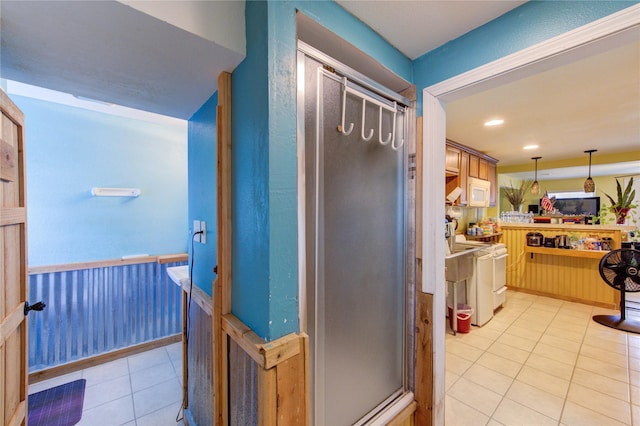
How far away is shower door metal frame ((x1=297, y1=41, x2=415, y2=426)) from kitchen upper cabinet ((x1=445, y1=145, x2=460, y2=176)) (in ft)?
6.64

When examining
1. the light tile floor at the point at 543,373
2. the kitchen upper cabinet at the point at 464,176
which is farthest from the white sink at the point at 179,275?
the kitchen upper cabinet at the point at 464,176

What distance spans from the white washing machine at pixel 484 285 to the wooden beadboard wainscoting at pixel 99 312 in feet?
10.9

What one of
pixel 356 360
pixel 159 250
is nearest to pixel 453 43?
pixel 356 360

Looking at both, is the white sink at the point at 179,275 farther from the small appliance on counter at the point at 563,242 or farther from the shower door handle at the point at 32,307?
the small appliance on counter at the point at 563,242

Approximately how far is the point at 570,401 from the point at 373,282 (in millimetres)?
1970

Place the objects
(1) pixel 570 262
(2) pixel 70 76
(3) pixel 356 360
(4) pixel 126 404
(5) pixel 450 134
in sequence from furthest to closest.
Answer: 1. (1) pixel 570 262
2. (5) pixel 450 134
3. (4) pixel 126 404
4. (3) pixel 356 360
5. (2) pixel 70 76

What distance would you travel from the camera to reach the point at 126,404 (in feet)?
6.11

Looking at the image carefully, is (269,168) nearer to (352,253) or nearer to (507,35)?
(352,253)

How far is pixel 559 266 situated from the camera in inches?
157

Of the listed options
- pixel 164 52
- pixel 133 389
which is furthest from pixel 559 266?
pixel 133 389

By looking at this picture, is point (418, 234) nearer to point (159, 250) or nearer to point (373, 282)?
point (373, 282)

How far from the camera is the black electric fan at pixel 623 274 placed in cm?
287

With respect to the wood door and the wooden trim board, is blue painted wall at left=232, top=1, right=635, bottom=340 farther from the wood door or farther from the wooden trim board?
the wooden trim board

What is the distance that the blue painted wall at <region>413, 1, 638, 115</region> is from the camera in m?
0.95
